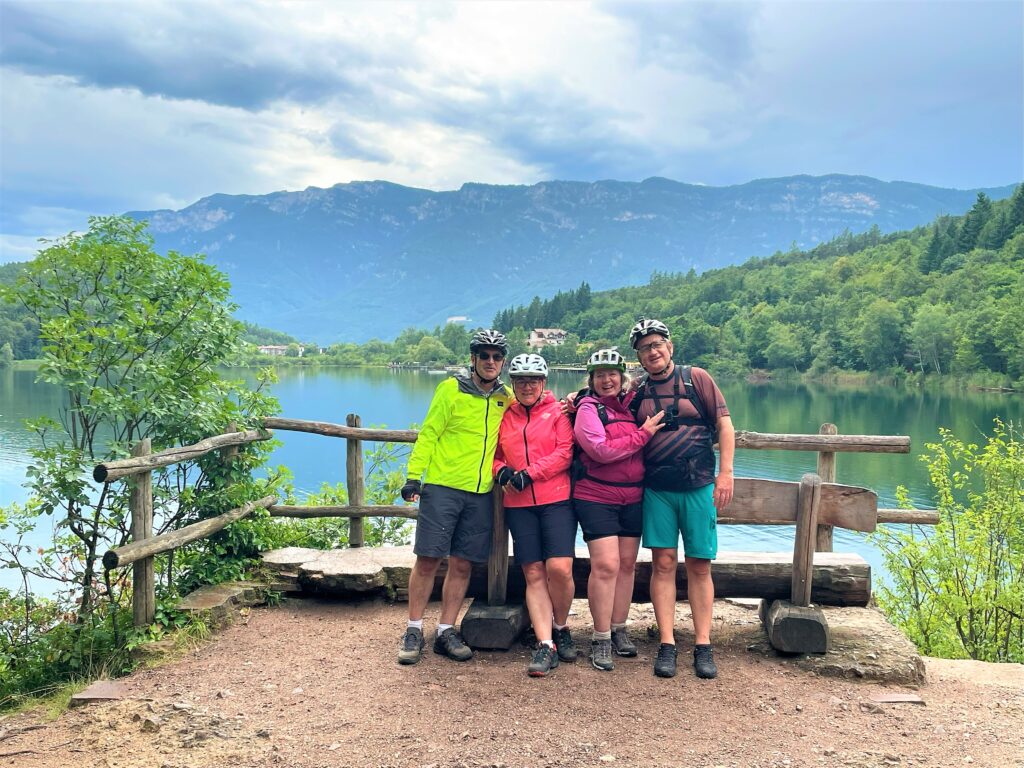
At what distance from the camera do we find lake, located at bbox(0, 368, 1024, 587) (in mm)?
19844

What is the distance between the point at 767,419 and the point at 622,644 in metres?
42.3

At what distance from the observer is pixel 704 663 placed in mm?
4492

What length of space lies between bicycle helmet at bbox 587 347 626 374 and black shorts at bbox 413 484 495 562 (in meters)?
1.06

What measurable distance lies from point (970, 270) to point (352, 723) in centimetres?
9658

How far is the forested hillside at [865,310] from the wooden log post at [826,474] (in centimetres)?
6655

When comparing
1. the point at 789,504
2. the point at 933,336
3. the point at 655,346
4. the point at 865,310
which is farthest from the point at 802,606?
the point at 865,310

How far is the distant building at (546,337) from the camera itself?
121 m

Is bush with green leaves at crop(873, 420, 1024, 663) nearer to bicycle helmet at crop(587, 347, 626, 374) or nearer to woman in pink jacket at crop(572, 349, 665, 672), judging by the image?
woman in pink jacket at crop(572, 349, 665, 672)

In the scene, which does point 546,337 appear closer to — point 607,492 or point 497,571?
point 497,571

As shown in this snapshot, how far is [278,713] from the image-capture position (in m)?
4.15

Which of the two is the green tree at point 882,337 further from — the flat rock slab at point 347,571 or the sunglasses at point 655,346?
the sunglasses at point 655,346

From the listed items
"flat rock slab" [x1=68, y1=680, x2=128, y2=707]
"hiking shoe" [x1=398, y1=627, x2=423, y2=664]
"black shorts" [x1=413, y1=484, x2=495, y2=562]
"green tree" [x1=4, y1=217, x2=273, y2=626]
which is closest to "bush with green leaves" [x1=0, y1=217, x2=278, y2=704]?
"green tree" [x1=4, y1=217, x2=273, y2=626]

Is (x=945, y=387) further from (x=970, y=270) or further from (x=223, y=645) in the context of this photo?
(x=223, y=645)

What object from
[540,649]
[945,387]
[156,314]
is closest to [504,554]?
[540,649]
